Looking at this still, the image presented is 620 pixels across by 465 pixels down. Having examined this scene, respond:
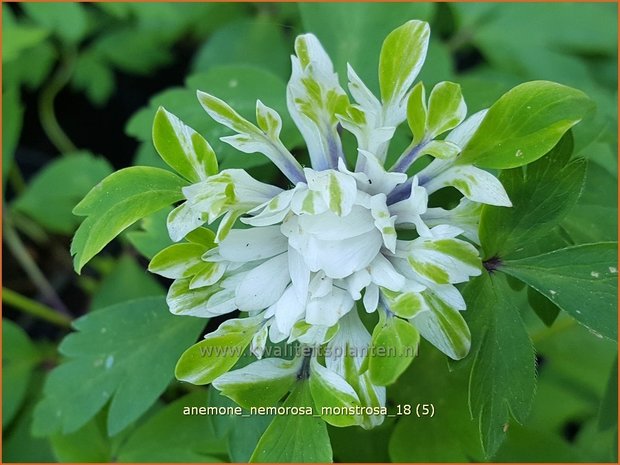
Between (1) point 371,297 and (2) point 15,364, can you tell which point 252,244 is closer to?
(1) point 371,297

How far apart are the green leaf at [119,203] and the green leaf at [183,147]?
0.03 m

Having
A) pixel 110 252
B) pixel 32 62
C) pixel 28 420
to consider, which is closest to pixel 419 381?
pixel 28 420

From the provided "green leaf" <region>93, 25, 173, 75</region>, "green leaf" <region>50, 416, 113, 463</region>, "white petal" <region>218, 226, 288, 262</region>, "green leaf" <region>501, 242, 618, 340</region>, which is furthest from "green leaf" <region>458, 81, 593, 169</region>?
"green leaf" <region>93, 25, 173, 75</region>

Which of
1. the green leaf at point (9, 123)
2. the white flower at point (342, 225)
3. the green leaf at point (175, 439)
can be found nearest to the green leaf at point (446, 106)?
the white flower at point (342, 225)

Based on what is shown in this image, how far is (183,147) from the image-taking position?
72 centimetres

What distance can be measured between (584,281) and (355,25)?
0.64m

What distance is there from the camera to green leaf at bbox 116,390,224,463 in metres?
1.10

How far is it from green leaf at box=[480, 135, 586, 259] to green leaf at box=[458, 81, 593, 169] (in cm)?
5

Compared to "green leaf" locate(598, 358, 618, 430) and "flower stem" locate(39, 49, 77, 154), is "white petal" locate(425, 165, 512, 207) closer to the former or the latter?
"green leaf" locate(598, 358, 618, 430)

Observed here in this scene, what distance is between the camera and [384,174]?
0.70m

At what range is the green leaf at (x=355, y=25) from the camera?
3.71 feet

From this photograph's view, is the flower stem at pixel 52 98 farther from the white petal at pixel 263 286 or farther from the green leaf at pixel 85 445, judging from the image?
the white petal at pixel 263 286

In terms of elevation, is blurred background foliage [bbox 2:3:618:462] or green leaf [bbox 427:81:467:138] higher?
green leaf [bbox 427:81:467:138]

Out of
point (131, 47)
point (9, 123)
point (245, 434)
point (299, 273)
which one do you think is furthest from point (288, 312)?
point (131, 47)
